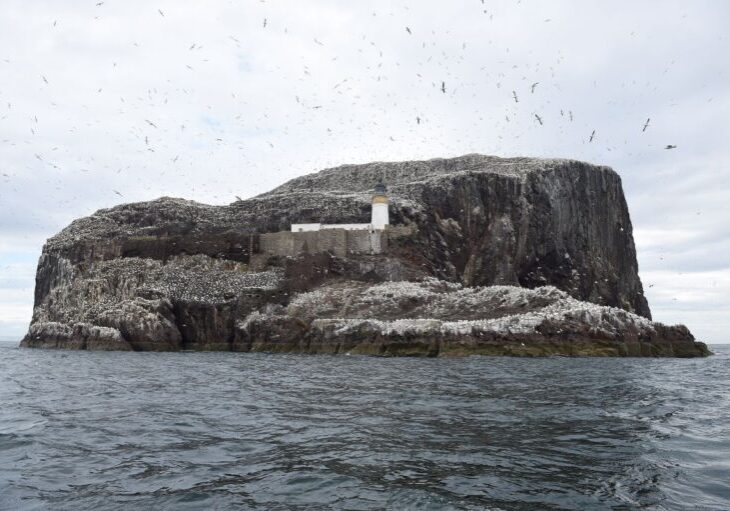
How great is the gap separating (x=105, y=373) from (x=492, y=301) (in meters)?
33.9

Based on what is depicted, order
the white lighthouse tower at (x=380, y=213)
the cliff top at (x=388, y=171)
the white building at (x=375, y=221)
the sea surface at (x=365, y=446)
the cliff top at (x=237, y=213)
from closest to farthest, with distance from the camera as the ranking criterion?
the sea surface at (x=365, y=446) → the white building at (x=375, y=221) → the white lighthouse tower at (x=380, y=213) → the cliff top at (x=237, y=213) → the cliff top at (x=388, y=171)

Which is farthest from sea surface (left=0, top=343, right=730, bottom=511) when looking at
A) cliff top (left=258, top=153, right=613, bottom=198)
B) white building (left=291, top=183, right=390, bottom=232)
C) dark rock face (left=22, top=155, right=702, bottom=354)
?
cliff top (left=258, top=153, right=613, bottom=198)

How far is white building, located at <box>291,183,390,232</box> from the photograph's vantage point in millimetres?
68400

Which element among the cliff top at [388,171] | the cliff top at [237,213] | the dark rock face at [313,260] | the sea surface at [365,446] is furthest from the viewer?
the cliff top at [388,171]

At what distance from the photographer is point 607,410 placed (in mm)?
17766

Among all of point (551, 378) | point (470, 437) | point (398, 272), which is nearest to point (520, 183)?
point (398, 272)

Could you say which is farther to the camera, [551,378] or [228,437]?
[551,378]

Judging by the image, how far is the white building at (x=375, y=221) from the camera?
224ft

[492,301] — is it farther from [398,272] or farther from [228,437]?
[228,437]

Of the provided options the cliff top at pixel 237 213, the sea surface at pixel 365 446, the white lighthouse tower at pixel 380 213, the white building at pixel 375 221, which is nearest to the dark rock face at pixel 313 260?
the cliff top at pixel 237 213

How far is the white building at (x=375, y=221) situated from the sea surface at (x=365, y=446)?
147ft

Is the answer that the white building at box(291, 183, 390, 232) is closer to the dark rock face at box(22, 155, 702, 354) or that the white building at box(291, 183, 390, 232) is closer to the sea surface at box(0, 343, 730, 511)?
the dark rock face at box(22, 155, 702, 354)

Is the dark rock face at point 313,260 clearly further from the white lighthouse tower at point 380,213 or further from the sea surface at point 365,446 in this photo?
the sea surface at point 365,446

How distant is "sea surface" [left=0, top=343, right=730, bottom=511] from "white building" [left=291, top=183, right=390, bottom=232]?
4475 centimetres
